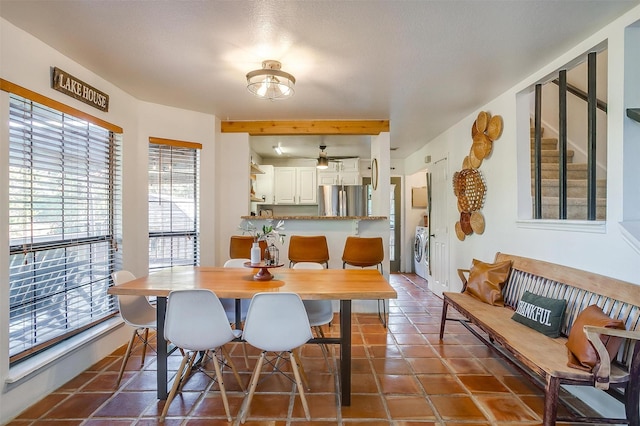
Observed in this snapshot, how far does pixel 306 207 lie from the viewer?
6547 mm

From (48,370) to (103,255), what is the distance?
979 mm

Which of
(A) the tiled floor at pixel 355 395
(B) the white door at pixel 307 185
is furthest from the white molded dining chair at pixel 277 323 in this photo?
(B) the white door at pixel 307 185

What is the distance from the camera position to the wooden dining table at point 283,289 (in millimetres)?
1951

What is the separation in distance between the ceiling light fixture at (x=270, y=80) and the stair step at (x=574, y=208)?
2483mm

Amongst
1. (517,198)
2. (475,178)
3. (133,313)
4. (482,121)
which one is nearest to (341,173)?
(475,178)

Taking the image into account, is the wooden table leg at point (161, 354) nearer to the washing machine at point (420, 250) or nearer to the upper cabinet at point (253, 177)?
the upper cabinet at point (253, 177)

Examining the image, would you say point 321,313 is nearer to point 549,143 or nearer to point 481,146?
point 481,146

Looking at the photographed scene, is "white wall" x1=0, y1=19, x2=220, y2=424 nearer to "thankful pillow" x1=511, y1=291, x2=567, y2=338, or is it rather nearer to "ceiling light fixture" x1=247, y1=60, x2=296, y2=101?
"ceiling light fixture" x1=247, y1=60, x2=296, y2=101

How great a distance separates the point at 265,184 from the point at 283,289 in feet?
13.8

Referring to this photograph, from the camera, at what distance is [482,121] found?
3436 mm

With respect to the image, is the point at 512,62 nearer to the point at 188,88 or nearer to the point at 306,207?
the point at 188,88

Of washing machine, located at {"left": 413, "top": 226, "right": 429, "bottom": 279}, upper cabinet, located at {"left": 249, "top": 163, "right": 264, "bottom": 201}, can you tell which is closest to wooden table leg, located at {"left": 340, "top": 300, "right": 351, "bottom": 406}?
upper cabinet, located at {"left": 249, "top": 163, "right": 264, "bottom": 201}

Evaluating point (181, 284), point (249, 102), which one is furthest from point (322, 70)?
point (181, 284)

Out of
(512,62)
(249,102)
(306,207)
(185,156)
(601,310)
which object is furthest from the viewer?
(306,207)
